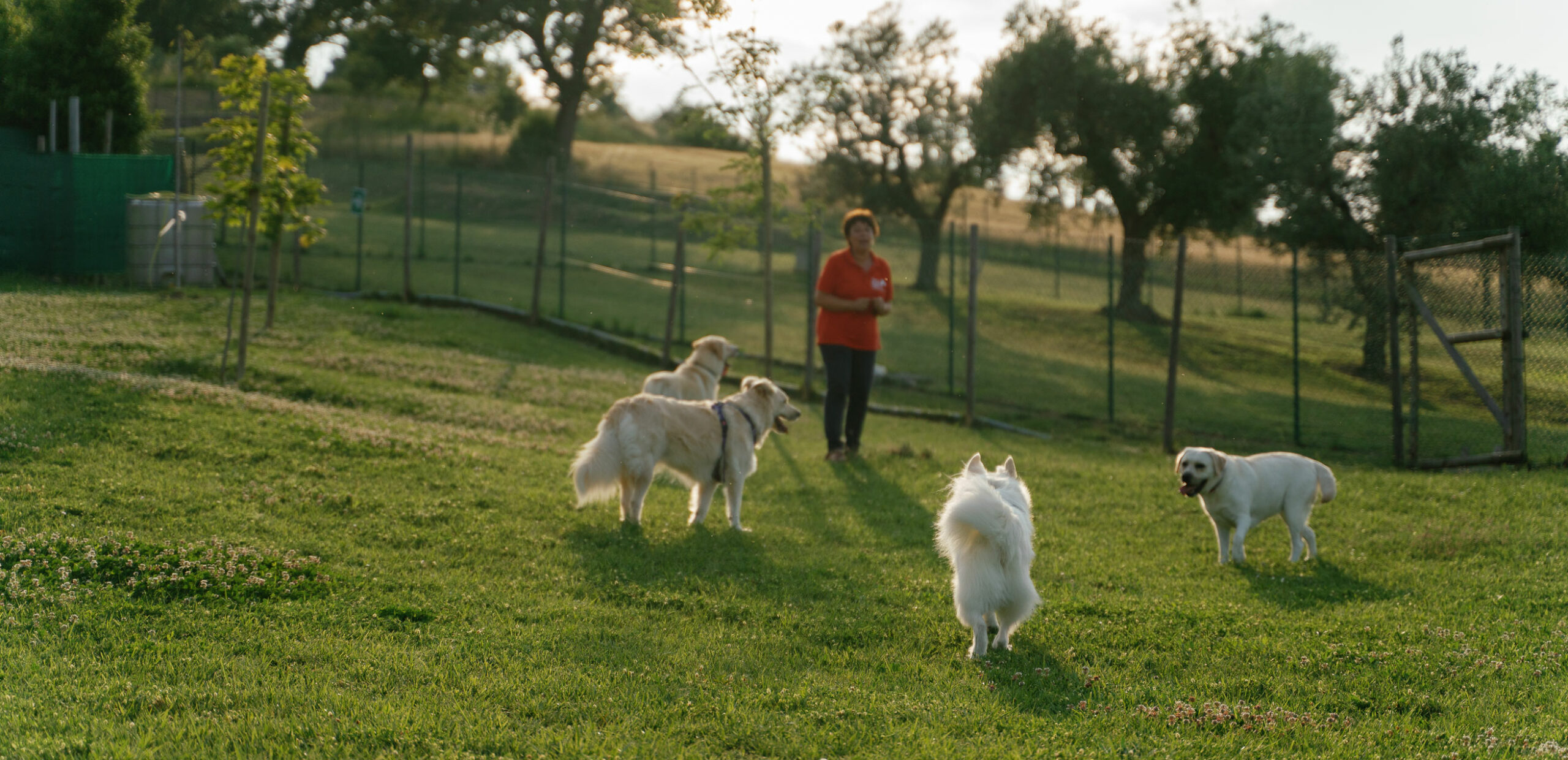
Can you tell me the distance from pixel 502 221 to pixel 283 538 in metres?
23.3

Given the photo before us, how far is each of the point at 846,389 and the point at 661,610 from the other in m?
5.10

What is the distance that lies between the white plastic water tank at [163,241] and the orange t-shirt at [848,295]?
11.0m

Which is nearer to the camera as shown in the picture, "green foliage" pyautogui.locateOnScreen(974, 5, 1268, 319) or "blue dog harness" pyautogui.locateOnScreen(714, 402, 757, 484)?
"blue dog harness" pyautogui.locateOnScreen(714, 402, 757, 484)

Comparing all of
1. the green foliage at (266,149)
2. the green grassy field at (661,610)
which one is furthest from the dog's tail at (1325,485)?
the green foliage at (266,149)

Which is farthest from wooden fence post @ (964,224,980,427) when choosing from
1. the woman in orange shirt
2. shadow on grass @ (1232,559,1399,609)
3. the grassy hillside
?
shadow on grass @ (1232,559,1399,609)

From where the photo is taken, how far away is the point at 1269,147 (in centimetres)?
2317

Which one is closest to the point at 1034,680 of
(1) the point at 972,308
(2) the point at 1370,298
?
(1) the point at 972,308

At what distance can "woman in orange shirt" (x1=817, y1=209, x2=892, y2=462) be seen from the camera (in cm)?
999

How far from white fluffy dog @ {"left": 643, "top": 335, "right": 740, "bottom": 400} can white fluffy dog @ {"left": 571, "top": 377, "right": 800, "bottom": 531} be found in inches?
74.7

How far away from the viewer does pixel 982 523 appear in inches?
184

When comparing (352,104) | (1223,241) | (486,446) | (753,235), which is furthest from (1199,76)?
(352,104)

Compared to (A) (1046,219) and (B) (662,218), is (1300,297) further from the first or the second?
(B) (662,218)

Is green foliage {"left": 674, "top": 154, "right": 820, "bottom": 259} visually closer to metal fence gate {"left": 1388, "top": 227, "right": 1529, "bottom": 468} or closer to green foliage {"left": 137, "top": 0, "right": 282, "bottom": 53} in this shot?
metal fence gate {"left": 1388, "top": 227, "right": 1529, "bottom": 468}

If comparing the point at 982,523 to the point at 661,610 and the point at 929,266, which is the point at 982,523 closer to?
the point at 661,610
